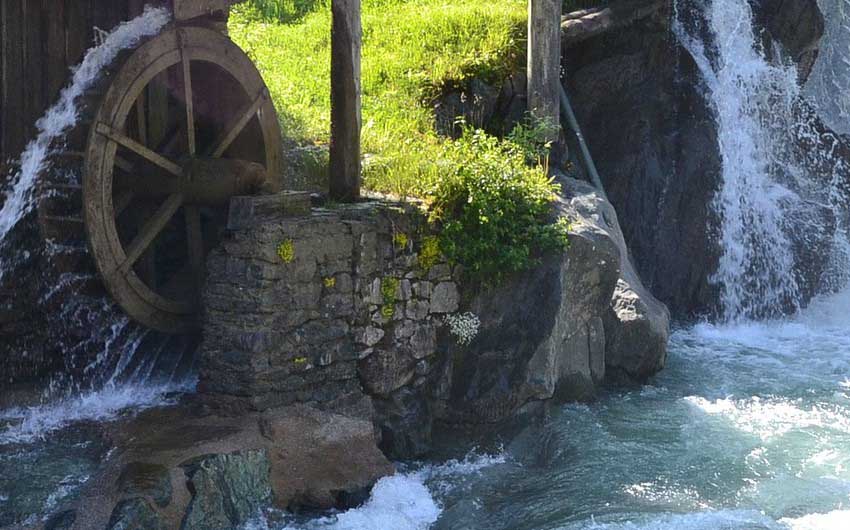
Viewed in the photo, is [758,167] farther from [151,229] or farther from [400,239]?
[151,229]

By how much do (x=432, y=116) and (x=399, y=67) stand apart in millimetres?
1043

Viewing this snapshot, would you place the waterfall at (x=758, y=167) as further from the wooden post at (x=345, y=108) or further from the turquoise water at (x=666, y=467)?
the wooden post at (x=345, y=108)

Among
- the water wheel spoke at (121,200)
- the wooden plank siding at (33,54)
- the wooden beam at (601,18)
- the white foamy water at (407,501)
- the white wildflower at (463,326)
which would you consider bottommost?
the white foamy water at (407,501)

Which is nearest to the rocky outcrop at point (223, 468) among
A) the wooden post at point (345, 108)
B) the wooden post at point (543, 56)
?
the wooden post at point (345, 108)

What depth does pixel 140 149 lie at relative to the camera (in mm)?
7152

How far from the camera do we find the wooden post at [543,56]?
9.06 metres

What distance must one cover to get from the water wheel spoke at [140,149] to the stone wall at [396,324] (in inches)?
39.0

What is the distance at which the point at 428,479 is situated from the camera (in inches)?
269

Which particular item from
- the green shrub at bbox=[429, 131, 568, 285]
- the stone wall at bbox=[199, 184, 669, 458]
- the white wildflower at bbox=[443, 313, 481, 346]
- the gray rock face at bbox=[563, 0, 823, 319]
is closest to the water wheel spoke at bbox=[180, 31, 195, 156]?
the stone wall at bbox=[199, 184, 669, 458]

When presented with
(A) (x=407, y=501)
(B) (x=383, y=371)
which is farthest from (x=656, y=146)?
(A) (x=407, y=501)

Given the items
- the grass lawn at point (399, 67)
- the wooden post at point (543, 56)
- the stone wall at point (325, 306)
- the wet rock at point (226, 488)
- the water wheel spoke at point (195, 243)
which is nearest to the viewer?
the wet rock at point (226, 488)

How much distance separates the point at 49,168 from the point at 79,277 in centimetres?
71

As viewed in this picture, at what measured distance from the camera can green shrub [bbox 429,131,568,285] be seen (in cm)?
739

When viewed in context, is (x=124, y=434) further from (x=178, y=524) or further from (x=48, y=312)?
(x=48, y=312)
